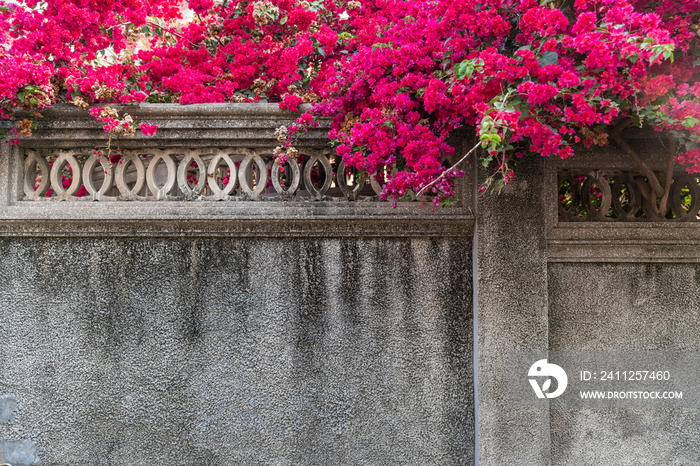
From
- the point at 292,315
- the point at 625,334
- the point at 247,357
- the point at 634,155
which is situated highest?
the point at 634,155

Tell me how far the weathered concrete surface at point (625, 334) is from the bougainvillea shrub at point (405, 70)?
0.69m

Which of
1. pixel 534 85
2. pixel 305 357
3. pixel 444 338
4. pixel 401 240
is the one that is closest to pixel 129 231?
pixel 305 357

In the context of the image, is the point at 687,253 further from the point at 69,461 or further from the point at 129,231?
the point at 69,461

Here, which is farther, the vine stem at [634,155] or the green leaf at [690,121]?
the vine stem at [634,155]

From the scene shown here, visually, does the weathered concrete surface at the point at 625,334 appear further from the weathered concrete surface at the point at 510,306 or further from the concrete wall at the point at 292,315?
the weathered concrete surface at the point at 510,306

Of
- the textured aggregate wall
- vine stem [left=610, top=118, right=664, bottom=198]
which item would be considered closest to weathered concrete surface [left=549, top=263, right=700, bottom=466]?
vine stem [left=610, top=118, right=664, bottom=198]

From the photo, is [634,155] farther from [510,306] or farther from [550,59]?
[510,306]

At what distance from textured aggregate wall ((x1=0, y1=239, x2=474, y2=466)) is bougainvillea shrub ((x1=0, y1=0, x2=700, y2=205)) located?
0.73 m

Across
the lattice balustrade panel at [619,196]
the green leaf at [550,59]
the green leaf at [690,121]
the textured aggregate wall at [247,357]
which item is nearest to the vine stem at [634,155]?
the lattice balustrade panel at [619,196]

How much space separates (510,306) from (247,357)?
1751 millimetres

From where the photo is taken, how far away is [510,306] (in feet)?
8.27

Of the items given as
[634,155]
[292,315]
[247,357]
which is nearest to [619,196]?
[634,155]

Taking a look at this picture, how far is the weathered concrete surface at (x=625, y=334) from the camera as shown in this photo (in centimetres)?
260

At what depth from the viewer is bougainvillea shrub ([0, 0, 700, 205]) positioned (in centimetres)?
185
